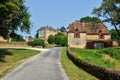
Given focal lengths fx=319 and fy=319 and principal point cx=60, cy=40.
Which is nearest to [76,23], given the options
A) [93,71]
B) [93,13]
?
[93,13]

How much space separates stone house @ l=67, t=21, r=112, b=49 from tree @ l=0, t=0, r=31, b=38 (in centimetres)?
2644

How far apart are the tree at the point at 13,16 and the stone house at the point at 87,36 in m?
26.4

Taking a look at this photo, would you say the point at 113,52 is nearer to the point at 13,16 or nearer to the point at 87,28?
the point at 87,28

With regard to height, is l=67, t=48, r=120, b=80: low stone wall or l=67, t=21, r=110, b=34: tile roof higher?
l=67, t=21, r=110, b=34: tile roof

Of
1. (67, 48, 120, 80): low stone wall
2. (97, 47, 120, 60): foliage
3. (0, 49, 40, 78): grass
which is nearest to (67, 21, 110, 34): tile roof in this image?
(97, 47, 120, 60): foliage

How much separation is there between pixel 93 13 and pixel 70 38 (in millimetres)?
15859

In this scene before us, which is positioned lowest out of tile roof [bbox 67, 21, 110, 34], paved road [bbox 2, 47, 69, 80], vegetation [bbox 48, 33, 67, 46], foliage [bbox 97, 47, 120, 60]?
paved road [bbox 2, 47, 69, 80]

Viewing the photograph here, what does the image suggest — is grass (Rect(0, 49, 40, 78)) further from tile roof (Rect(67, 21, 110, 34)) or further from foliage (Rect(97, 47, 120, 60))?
tile roof (Rect(67, 21, 110, 34))

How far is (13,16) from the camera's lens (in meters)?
45.8

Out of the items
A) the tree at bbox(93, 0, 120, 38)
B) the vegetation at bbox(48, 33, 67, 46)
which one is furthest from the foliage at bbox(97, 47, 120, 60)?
the vegetation at bbox(48, 33, 67, 46)

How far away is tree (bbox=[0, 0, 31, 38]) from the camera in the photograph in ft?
126

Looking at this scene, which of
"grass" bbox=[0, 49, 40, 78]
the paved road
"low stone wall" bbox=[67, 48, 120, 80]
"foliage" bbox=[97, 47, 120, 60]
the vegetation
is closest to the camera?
"low stone wall" bbox=[67, 48, 120, 80]

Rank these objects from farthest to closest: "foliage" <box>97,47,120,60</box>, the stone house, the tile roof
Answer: the tile roof → the stone house → "foliage" <box>97,47,120,60</box>

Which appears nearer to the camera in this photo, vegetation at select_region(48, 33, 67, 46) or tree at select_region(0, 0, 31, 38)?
tree at select_region(0, 0, 31, 38)
